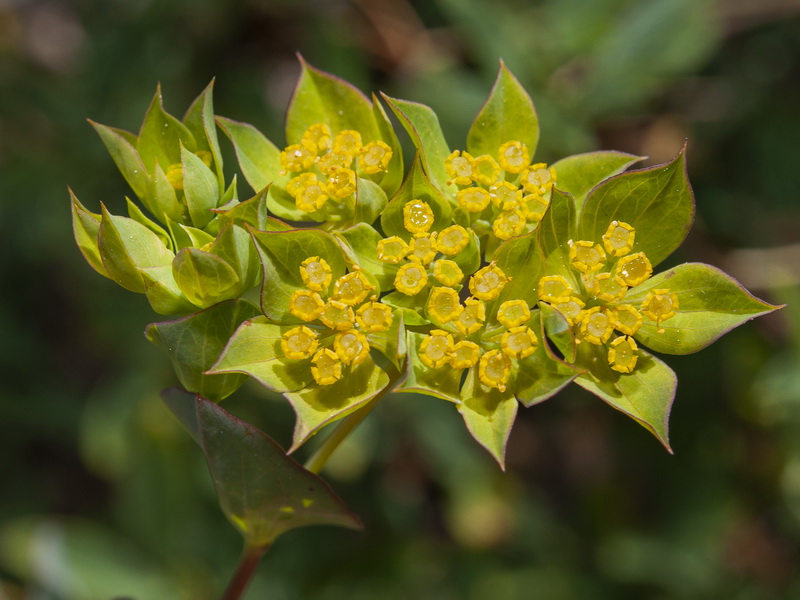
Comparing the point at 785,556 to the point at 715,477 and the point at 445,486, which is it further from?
the point at 445,486

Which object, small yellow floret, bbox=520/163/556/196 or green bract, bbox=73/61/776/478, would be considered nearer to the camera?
green bract, bbox=73/61/776/478

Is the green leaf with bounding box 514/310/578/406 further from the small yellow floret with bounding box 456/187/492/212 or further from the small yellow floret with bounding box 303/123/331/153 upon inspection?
the small yellow floret with bounding box 303/123/331/153

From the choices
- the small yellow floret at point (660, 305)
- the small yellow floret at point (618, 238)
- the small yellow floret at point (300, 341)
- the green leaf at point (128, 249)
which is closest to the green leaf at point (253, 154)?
the green leaf at point (128, 249)

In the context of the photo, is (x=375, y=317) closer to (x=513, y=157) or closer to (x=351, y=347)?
(x=351, y=347)

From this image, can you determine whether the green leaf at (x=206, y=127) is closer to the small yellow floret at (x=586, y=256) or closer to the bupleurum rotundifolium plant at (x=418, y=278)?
the bupleurum rotundifolium plant at (x=418, y=278)

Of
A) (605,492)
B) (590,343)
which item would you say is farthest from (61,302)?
(590,343)

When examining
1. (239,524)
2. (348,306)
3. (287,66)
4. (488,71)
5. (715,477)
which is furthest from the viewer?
(287,66)

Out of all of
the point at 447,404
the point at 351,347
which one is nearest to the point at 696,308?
the point at 351,347

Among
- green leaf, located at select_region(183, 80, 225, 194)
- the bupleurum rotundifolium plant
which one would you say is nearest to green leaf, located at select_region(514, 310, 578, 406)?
the bupleurum rotundifolium plant
